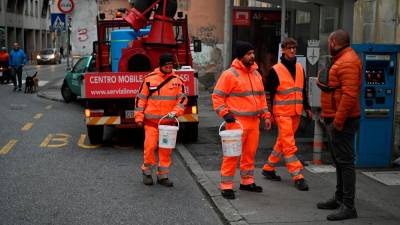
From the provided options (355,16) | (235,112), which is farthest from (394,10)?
(235,112)

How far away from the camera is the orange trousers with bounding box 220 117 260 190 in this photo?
6902mm

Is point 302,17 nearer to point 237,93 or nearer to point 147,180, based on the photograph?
point 147,180

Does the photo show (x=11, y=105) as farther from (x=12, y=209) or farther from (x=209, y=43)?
(x=12, y=209)

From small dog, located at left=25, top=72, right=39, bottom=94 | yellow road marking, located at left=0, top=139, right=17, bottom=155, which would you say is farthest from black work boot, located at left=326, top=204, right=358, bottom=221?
small dog, located at left=25, top=72, right=39, bottom=94

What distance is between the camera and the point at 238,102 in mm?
6926

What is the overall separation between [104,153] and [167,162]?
2880 millimetres

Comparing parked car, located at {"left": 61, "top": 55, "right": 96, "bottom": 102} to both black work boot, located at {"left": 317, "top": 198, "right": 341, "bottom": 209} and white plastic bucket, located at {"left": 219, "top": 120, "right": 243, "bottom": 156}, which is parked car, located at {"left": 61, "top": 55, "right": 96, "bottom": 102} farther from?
black work boot, located at {"left": 317, "top": 198, "right": 341, "bottom": 209}

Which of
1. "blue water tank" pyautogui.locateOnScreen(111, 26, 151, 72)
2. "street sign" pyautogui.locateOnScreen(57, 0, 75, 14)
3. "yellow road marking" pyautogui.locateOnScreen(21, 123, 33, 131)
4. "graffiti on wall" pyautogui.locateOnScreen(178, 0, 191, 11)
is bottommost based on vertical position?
"yellow road marking" pyautogui.locateOnScreen(21, 123, 33, 131)

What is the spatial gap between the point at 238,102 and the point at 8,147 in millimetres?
5640

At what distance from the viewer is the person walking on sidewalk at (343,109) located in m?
5.86

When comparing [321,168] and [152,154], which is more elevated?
[152,154]

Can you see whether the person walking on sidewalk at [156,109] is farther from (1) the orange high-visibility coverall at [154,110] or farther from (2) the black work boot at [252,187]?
(2) the black work boot at [252,187]

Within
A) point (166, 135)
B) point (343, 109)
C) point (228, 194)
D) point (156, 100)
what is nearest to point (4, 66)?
point (156, 100)

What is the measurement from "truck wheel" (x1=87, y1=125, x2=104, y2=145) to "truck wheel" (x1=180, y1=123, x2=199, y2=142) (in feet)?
5.19
